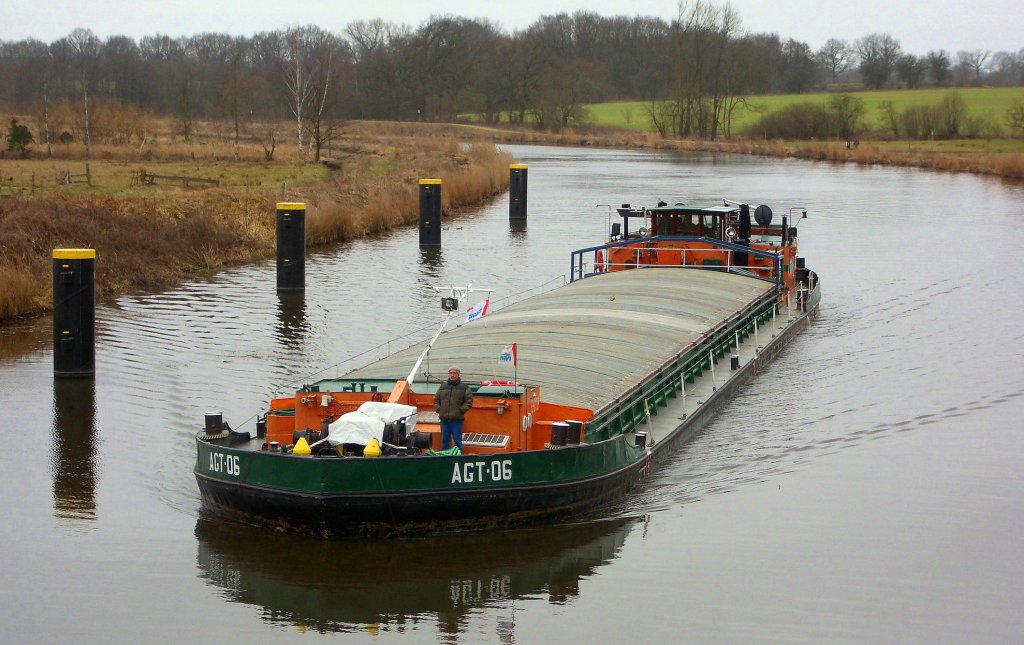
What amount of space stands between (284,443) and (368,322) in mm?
13702

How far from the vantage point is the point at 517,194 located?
52094mm

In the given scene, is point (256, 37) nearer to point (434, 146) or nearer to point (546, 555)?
point (434, 146)

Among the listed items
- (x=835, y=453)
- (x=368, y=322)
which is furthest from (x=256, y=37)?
(x=835, y=453)

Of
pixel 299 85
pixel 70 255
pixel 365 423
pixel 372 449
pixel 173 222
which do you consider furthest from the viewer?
pixel 299 85

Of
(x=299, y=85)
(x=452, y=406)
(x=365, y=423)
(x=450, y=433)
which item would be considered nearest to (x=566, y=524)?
(x=450, y=433)

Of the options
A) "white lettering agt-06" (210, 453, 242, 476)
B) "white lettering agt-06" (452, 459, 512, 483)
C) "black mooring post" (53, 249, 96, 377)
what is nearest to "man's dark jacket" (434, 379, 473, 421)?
"white lettering agt-06" (452, 459, 512, 483)

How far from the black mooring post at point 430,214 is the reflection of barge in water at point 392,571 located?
2840 cm

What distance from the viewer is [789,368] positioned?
26469 mm

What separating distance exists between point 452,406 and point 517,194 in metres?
37.0

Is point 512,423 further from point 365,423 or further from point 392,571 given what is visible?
point 392,571

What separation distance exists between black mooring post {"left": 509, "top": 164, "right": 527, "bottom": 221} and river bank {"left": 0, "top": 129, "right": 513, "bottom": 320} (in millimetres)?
3779

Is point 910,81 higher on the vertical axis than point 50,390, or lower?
higher

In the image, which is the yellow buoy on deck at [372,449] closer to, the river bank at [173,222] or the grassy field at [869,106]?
the river bank at [173,222]

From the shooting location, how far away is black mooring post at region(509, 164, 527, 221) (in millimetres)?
51906
